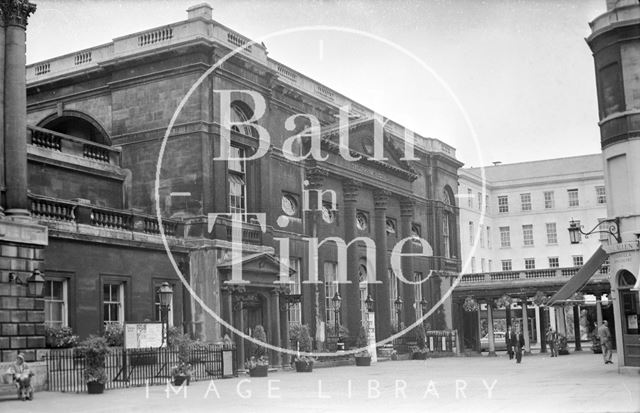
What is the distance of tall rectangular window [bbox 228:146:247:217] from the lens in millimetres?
33312

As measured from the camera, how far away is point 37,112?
35875 mm

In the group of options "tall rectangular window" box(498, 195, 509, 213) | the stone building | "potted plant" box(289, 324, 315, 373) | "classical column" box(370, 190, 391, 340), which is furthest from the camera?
"tall rectangular window" box(498, 195, 509, 213)

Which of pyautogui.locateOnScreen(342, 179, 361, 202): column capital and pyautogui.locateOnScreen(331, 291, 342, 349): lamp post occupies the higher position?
pyautogui.locateOnScreen(342, 179, 361, 202): column capital

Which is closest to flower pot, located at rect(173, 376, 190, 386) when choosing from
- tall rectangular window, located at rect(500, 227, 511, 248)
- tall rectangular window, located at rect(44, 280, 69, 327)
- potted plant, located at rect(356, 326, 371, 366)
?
tall rectangular window, located at rect(44, 280, 69, 327)

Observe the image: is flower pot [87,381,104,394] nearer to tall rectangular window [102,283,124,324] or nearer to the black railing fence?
the black railing fence

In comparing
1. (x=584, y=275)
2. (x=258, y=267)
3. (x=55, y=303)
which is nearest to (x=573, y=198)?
(x=258, y=267)

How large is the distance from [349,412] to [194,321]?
14.7 m

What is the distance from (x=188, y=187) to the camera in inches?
1229

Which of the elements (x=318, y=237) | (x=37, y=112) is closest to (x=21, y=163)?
(x=37, y=112)

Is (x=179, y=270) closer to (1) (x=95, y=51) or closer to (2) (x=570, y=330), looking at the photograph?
(1) (x=95, y=51)

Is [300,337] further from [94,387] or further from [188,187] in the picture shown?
[94,387]

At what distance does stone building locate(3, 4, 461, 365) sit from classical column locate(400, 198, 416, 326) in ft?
21.8

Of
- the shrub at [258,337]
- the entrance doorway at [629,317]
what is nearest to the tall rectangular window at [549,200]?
the shrub at [258,337]

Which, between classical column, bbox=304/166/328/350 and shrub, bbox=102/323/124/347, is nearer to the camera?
shrub, bbox=102/323/124/347
